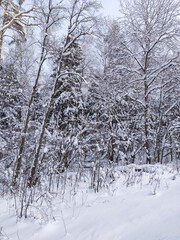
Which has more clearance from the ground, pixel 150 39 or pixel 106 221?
pixel 150 39

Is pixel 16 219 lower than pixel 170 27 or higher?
lower

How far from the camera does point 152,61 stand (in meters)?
8.60

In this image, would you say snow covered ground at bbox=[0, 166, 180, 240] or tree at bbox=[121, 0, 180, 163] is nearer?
snow covered ground at bbox=[0, 166, 180, 240]

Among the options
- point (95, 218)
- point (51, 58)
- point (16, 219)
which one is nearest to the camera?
point (95, 218)

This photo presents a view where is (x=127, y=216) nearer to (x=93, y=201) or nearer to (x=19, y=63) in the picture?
(x=93, y=201)

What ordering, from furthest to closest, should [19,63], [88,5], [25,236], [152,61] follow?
[19,63] → [152,61] → [88,5] → [25,236]

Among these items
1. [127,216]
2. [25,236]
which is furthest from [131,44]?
[25,236]

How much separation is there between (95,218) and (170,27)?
853 centimetres

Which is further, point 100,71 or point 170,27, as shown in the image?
point 100,71

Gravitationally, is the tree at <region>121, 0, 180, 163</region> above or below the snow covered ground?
above

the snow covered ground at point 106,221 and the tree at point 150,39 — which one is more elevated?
the tree at point 150,39

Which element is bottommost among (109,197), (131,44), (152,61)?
(109,197)

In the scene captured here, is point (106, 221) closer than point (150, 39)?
Yes

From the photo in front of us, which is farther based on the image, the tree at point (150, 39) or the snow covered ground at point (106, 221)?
the tree at point (150, 39)
